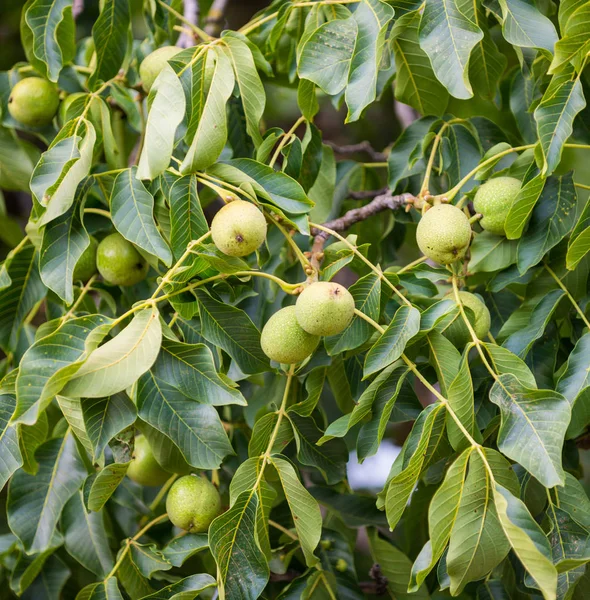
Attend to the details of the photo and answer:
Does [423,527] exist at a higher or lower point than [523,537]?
lower

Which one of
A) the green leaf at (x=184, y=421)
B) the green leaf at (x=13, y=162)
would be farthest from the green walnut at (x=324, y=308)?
the green leaf at (x=13, y=162)

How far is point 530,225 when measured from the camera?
1.25 metres

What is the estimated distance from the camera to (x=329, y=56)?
4.13 feet

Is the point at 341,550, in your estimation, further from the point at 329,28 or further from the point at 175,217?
the point at 329,28

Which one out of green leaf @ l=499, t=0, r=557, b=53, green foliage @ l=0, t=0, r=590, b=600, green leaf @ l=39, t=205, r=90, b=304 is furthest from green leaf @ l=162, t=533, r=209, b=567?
green leaf @ l=499, t=0, r=557, b=53

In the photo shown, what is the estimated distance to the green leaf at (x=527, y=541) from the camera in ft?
2.82

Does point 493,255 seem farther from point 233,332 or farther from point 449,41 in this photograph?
point 233,332

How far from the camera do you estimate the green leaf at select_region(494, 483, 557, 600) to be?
0.86 metres

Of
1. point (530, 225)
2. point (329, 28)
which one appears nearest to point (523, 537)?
point (530, 225)

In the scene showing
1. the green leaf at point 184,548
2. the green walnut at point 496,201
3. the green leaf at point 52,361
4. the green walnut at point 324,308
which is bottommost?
the green leaf at point 184,548

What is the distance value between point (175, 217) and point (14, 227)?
87 cm

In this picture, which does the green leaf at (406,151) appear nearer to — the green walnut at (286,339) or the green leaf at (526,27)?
the green leaf at (526,27)

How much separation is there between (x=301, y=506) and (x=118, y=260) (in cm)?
62

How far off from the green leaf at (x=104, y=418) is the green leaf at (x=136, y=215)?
0.26 m
